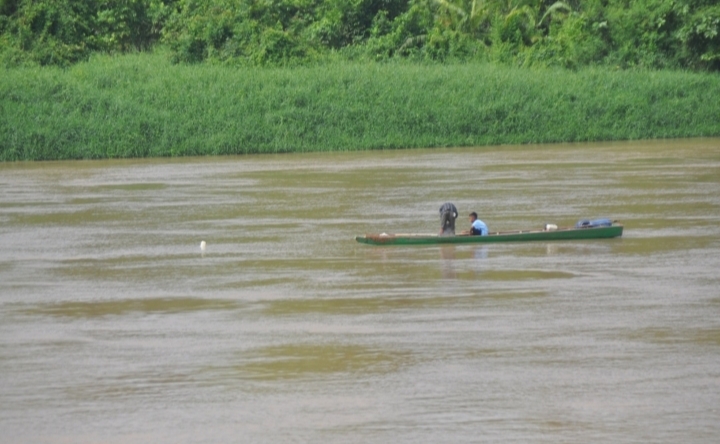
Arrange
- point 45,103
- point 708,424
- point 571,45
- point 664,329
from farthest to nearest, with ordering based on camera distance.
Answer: point 571,45 < point 45,103 < point 664,329 < point 708,424

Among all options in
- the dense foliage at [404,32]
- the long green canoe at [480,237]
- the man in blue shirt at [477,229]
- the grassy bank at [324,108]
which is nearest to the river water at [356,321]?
the long green canoe at [480,237]

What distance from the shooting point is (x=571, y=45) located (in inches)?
1604

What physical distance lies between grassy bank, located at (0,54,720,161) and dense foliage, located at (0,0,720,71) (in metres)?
1.68

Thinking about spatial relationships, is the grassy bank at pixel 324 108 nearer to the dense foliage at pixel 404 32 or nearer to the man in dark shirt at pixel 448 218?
the dense foliage at pixel 404 32

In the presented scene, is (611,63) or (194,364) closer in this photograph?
(194,364)

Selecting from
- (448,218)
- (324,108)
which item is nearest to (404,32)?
(324,108)

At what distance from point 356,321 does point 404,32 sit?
100 ft

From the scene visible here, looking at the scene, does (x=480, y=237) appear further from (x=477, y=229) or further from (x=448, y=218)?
(x=448, y=218)

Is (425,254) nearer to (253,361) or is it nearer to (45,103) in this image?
(253,361)

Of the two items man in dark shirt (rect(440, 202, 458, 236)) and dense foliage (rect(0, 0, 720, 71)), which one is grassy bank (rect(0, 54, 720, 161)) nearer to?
dense foliage (rect(0, 0, 720, 71))

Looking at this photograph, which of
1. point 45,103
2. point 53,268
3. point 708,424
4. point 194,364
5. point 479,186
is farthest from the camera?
point 45,103

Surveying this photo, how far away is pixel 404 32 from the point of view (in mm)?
42375

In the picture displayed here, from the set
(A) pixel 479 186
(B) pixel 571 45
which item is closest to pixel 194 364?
(A) pixel 479 186

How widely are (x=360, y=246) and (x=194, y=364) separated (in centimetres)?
643
